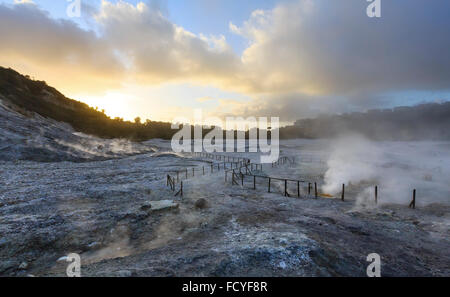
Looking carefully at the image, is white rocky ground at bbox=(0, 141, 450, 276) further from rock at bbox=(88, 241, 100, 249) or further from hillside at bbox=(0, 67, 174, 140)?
hillside at bbox=(0, 67, 174, 140)

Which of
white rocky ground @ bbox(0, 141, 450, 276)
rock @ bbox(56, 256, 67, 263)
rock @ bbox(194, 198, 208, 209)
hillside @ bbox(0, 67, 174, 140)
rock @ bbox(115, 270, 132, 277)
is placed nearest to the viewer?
rock @ bbox(115, 270, 132, 277)

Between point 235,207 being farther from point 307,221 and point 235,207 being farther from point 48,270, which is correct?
point 48,270

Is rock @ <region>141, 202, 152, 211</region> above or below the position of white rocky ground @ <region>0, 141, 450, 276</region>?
above

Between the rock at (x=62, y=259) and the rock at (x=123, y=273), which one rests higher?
the rock at (x=123, y=273)

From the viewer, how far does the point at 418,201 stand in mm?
14102

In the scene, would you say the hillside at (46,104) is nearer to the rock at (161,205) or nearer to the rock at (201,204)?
the rock at (161,205)

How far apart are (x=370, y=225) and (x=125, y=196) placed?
14.0m

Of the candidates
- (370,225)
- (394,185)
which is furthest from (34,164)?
(394,185)

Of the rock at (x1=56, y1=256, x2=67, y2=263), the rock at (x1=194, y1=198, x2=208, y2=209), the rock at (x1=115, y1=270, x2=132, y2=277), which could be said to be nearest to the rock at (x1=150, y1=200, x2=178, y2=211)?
the rock at (x1=194, y1=198, x2=208, y2=209)

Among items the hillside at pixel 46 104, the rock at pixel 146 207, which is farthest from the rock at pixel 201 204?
the hillside at pixel 46 104

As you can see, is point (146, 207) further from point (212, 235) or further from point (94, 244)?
point (212, 235)

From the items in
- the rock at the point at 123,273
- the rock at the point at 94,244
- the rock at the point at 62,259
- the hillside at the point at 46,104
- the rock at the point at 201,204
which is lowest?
the rock at the point at 62,259

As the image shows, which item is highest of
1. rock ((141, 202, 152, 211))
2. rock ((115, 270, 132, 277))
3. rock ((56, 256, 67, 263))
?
rock ((115, 270, 132, 277))

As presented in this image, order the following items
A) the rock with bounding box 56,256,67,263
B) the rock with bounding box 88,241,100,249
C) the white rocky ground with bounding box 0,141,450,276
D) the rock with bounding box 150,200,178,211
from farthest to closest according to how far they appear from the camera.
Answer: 1. the rock with bounding box 150,200,178,211
2. the rock with bounding box 88,241,100,249
3. the rock with bounding box 56,256,67,263
4. the white rocky ground with bounding box 0,141,450,276
